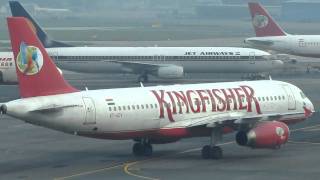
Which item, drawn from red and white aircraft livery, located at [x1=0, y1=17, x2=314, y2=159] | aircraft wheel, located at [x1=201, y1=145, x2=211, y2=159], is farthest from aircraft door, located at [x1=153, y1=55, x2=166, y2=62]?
aircraft wheel, located at [x1=201, y1=145, x2=211, y2=159]

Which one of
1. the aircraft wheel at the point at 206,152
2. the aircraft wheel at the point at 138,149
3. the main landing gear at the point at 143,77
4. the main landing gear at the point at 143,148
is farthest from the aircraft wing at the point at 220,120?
the main landing gear at the point at 143,77

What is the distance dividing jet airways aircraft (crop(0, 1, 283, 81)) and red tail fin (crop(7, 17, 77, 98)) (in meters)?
56.0

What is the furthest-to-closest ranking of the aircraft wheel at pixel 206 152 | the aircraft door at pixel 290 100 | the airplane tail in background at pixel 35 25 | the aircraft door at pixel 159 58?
the aircraft door at pixel 159 58
the airplane tail in background at pixel 35 25
the aircraft door at pixel 290 100
the aircraft wheel at pixel 206 152

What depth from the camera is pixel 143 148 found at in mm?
53594

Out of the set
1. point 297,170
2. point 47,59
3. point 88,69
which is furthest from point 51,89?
point 88,69

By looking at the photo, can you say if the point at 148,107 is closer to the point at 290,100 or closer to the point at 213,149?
the point at 213,149

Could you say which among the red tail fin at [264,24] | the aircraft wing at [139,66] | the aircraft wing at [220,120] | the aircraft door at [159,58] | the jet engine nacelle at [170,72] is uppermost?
the red tail fin at [264,24]

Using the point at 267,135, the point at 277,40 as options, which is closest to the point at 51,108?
the point at 267,135

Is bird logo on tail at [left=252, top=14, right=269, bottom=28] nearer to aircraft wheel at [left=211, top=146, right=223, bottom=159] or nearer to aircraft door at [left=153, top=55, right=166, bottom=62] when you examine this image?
aircraft door at [left=153, top=55, right=166, bottom=62]

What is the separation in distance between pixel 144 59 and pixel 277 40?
25.7m

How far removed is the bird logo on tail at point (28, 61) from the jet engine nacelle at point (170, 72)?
183ft

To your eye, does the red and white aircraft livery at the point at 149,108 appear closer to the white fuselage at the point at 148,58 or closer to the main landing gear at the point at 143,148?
the main landing gear at the point at 143,148

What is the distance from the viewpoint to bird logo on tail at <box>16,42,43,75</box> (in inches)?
1943

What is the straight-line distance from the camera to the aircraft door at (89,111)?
49656 mm
